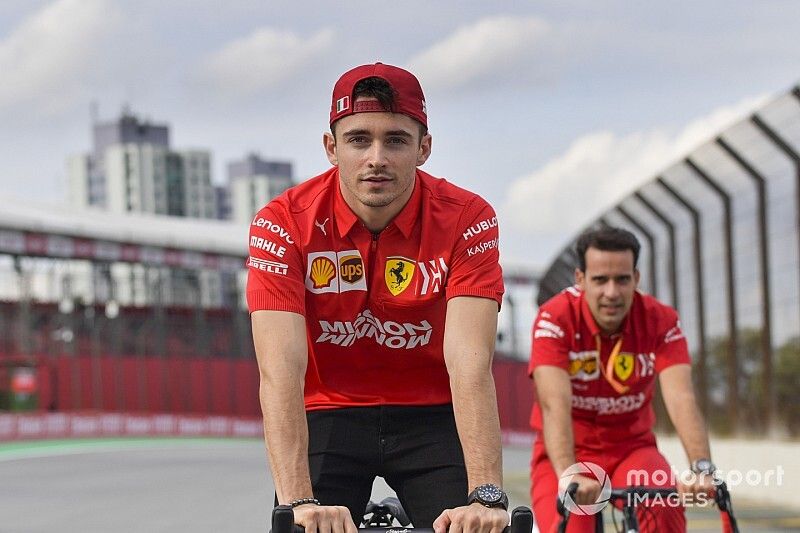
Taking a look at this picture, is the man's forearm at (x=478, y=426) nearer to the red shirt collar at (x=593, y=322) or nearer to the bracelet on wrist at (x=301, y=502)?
the bracelet on wrist at (x=301, y=502)

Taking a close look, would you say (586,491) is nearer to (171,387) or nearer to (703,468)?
(703,468)

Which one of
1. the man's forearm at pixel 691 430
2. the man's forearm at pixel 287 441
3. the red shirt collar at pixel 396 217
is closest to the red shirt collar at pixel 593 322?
the man's forearm at pixel 691 430

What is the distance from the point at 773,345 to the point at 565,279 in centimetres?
635

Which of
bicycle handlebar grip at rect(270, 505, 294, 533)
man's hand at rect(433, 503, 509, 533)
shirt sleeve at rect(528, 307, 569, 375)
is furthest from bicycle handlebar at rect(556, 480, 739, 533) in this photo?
bicycle handlebar grip at rect(270, 505, 294, 533)

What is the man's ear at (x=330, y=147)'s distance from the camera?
4.25 m

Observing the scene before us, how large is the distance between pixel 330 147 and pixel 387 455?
3.06 ft

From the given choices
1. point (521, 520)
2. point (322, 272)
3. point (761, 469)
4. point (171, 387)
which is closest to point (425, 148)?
point (322, 272)

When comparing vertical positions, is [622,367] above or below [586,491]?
above

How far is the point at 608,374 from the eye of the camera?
6199mm

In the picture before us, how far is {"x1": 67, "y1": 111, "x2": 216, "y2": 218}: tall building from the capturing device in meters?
118

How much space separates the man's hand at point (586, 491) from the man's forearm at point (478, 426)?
165 cm

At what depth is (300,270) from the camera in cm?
423

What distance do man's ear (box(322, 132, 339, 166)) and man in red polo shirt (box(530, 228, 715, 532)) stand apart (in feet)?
6.51

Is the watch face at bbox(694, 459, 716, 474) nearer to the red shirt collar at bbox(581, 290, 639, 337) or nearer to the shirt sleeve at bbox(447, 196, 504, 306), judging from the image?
the red shirt collar at bbox(581, 290, 639, 337)
